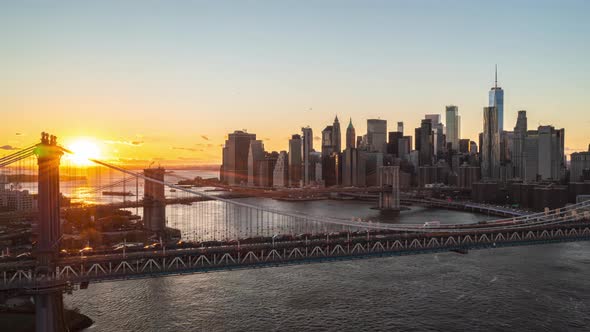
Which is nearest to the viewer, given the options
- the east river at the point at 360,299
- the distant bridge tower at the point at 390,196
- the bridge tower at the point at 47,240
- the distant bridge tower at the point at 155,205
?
the bridge tower at the point at 47,240

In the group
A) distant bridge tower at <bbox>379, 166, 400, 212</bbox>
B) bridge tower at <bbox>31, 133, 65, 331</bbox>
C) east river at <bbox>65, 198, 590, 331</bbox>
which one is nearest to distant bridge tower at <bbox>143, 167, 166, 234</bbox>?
east river at <bbox>65, 198, 590, 331</bbox>

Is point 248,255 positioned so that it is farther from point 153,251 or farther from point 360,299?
point 360,299

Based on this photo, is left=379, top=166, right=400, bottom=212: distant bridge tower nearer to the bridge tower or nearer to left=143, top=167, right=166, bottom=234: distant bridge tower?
left=143, top=167, right=166, bottom=234: distant bridge tower

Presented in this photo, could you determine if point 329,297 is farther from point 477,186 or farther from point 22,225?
point 477,186

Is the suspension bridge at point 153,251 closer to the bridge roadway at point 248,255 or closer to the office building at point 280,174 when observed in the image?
the bridge roadway at point 248,255

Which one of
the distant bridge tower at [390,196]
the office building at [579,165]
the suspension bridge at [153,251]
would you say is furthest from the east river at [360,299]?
the office building at [579,165]

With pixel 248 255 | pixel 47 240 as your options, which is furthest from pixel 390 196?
pixel 47 240

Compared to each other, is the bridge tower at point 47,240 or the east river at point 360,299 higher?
the bridge tower at point 47,240
